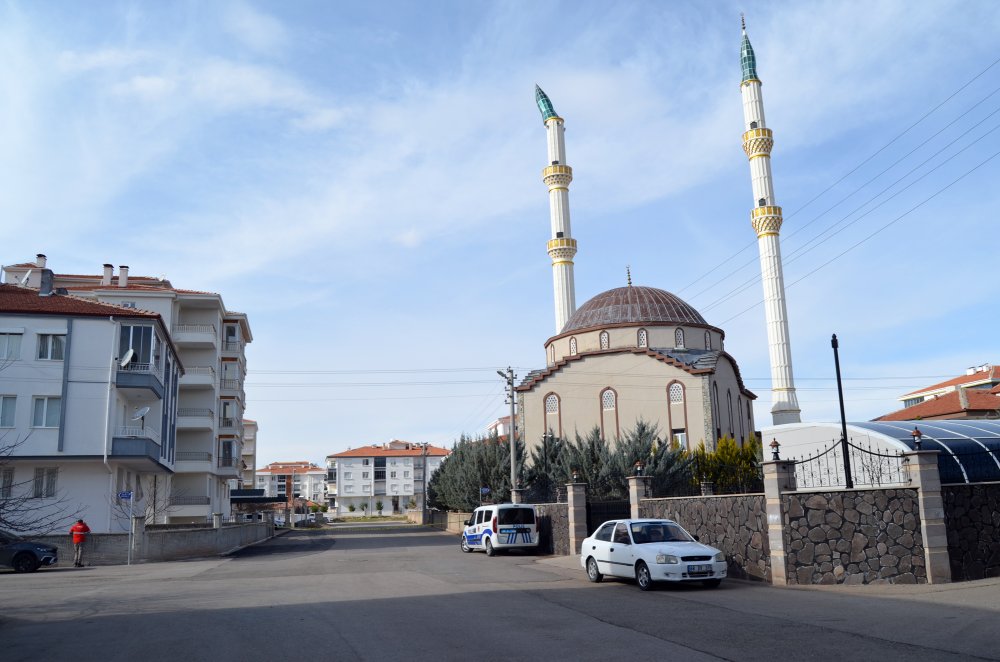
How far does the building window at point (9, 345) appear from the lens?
A: 30109 millimetres

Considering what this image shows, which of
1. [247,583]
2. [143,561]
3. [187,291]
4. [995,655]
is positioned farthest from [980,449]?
[187,291]

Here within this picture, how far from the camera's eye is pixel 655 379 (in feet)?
166

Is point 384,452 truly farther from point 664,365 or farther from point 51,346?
point 51,346

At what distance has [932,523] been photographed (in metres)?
14.4

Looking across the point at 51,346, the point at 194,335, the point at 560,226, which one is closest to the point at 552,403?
the point at 560,226

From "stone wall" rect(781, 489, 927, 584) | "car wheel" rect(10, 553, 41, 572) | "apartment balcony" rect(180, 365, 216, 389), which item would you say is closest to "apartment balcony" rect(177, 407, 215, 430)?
"apartment balcony" rect(180, 365, 216, 389)

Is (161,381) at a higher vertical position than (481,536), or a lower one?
higher

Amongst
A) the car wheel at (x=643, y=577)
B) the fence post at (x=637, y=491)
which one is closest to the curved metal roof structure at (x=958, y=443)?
the fence post at (x=637, y=491)

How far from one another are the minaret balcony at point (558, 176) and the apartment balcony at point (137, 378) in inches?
1610

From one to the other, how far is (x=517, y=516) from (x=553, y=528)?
126 centimetres

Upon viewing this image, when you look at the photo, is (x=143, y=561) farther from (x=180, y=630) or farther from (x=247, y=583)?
(x=180, y=630)

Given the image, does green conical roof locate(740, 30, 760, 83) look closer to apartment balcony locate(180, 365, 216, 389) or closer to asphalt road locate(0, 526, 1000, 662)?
apartment balcony locate(180, 365, 216, 389)

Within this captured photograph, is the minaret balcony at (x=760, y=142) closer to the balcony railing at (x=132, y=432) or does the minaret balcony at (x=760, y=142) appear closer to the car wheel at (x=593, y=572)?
the balcony railing at (x=132, y=432)

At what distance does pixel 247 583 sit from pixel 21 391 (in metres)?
16.7
